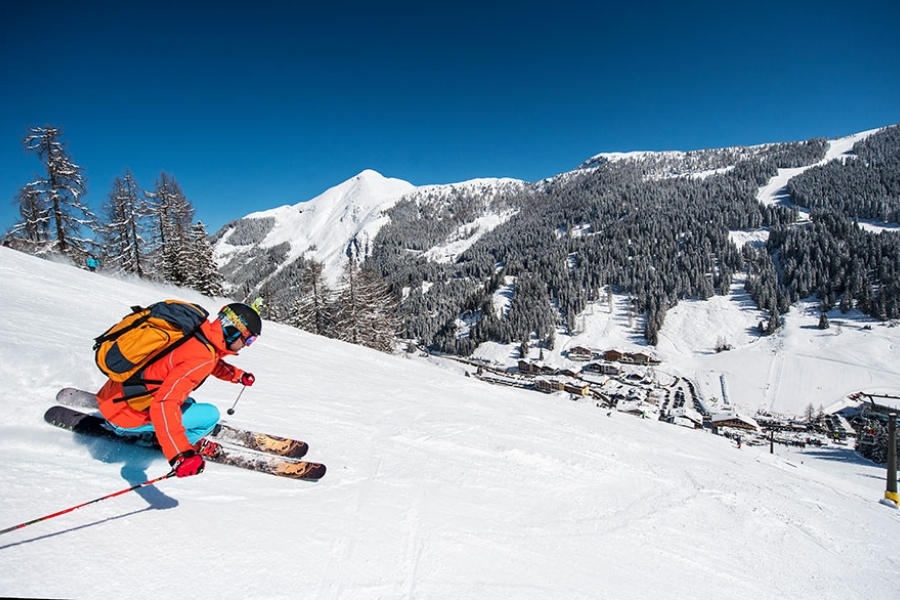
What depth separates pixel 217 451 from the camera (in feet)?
12.6

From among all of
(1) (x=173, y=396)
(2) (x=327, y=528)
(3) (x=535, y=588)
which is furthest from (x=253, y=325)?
(3) (x=535, y=588)

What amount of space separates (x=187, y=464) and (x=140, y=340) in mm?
979

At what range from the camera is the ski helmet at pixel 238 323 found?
3203 mm

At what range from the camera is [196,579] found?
2.32m

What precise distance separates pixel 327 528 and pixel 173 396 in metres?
1.57

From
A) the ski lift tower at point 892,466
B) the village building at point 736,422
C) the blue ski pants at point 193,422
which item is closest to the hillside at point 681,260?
the village building at point 736,422

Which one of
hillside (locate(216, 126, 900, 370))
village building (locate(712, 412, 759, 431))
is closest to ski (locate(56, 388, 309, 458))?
hillside (locate(216, 126, 900, 370))

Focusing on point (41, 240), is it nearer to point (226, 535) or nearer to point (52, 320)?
point (52, 320)

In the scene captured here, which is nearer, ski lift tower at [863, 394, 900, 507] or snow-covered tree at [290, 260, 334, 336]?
ski lift tower at [863, 394, 900, 507]

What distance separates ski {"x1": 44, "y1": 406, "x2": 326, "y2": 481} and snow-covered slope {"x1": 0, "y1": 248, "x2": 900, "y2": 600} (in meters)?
0.09

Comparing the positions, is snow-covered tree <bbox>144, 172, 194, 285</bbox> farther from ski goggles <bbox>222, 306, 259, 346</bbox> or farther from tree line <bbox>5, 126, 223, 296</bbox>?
ski goggles <bbox>222, 306, 259, 346</bbox>

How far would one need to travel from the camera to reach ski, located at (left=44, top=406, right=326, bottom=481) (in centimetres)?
350

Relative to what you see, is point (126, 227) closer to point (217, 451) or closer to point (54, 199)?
→ point (54, 199)

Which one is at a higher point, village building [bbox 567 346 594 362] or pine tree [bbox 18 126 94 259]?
pine tree [bbox 18 126 94 259]
